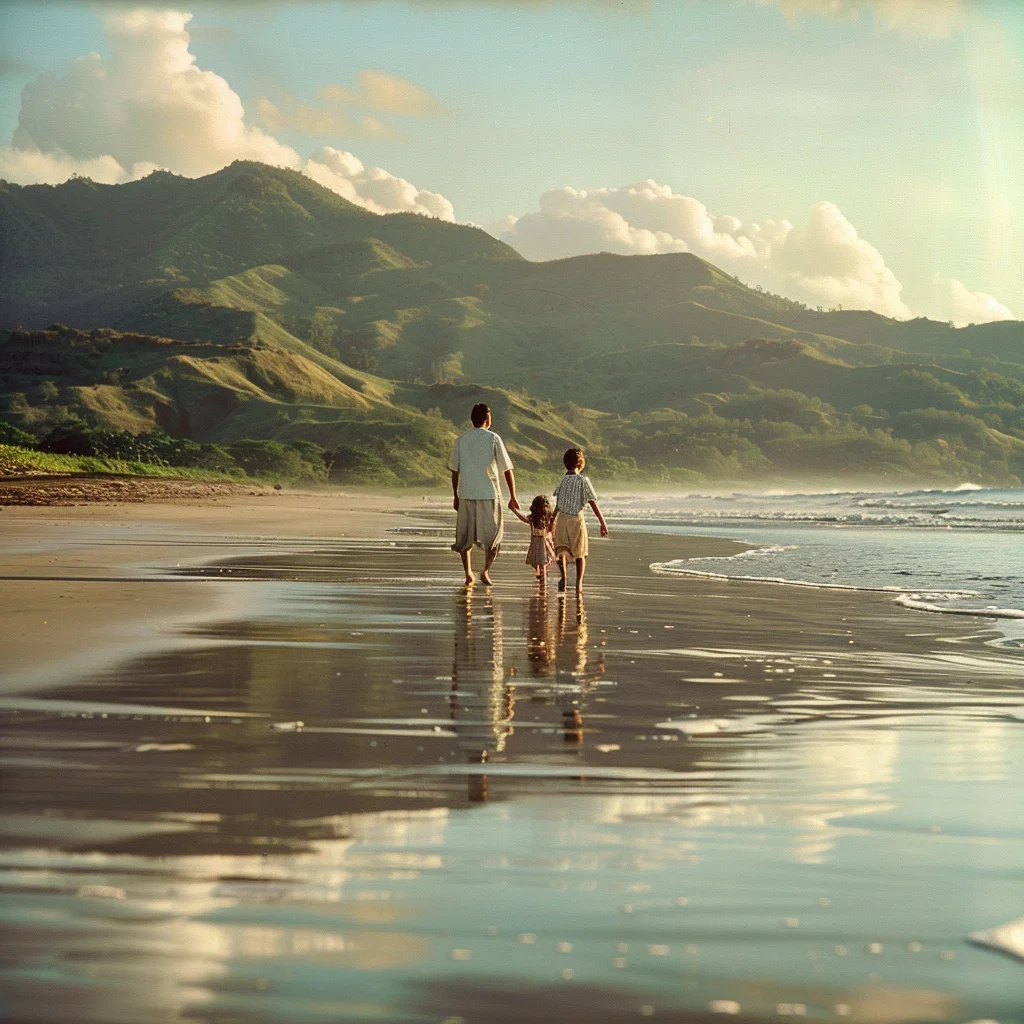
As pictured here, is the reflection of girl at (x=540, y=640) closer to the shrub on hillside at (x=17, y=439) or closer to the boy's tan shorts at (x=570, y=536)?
the boy's tan shorts at (x=570, y=536)

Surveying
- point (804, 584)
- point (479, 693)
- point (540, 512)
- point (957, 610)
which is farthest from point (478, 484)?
point (479, 693)

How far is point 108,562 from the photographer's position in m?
18.0

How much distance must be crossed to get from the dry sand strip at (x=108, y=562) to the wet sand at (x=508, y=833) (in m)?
0.56

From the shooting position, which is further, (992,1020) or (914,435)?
(914,435)

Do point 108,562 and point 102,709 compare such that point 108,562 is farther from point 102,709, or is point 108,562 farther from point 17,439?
point 17,439

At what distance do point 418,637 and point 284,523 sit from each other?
23360mm

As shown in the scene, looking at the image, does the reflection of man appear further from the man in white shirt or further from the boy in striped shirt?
the boy in striped shirt

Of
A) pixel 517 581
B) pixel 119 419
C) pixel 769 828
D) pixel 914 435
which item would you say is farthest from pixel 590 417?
pixel 769 828

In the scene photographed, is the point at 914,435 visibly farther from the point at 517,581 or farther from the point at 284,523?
the point at 517,581

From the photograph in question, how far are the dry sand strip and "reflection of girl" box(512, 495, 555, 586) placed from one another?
362 cm

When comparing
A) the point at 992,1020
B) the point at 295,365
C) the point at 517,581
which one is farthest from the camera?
the point at 295,365

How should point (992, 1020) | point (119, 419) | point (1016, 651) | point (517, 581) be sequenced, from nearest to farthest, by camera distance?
point (992, 1020) < point (1016, 651) < point (517, 581) < point (119, 419)

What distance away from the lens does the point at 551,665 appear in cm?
934

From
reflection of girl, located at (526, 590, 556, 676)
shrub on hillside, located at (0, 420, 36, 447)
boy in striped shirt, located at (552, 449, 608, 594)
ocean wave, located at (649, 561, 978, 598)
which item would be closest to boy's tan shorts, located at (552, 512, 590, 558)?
boy in striped shirt, located at (552, 449, 608, 594)
